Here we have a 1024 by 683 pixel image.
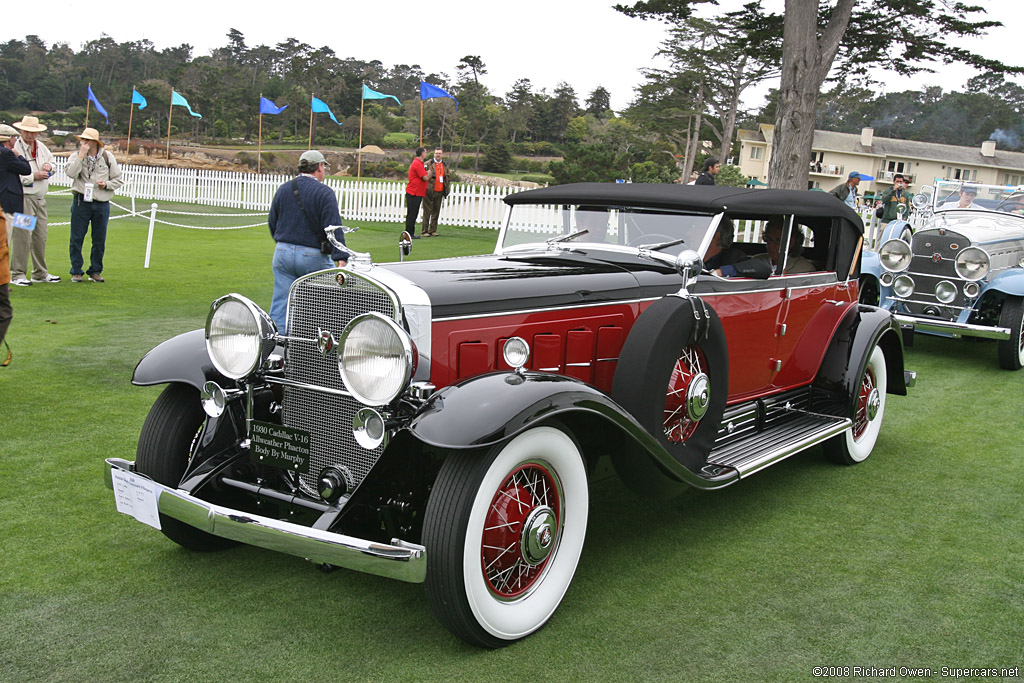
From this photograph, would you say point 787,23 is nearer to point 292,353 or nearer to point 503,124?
point 292,353

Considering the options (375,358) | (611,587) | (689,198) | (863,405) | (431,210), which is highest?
(689,198)

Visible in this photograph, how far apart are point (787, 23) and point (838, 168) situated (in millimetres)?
56387

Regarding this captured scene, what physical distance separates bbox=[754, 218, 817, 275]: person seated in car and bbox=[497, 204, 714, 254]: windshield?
1.88 ft

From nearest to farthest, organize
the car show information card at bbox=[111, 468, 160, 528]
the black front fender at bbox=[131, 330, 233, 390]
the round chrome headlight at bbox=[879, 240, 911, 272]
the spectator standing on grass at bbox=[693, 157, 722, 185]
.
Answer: the car show information card at bbox=[111, 468, 160, 528]
the black front fender at bbox=[131, 330, 233, 390]
the round chrome headlight at bbox=[879, 240, 911, 272]
the spectator standing on grass at bbox=[693, 157, 722, 185]

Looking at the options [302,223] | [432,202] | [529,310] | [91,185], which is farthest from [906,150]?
[529,310]

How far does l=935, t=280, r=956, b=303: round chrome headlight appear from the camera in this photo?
8.94m

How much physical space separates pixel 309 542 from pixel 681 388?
6.65 feet

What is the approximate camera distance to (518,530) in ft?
9.90

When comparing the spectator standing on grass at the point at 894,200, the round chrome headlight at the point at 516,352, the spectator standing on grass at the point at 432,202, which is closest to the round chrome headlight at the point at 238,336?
the round chrome headlight at the point at 516,352

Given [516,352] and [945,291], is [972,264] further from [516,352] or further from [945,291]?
[516,352]

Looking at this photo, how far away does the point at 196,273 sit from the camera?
1188 centimetres

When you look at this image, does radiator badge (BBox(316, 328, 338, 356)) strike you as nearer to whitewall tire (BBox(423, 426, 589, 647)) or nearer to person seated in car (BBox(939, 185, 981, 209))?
whitewall tire (BBox(423, 426, 589, 647))

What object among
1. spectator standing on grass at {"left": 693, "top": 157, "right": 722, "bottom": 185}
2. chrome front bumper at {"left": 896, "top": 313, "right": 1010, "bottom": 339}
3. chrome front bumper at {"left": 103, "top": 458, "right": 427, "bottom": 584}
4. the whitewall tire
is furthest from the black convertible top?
spectator standing on grass at {"left": 693, "top": 157, "right": 722, "bottom": 185}

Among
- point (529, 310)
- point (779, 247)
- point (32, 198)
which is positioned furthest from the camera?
point (32, 198)
